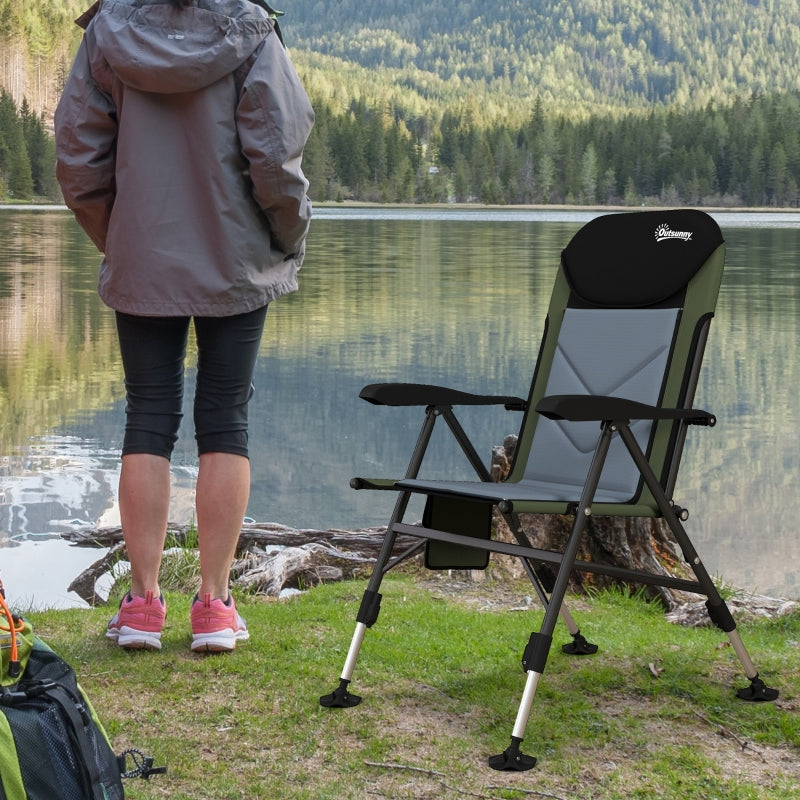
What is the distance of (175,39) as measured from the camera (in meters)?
2.93

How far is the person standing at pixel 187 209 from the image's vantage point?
292 centimetres

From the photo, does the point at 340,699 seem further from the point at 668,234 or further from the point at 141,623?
the point at 668,234

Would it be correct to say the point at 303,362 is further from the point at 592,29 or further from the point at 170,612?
the point at 592,29

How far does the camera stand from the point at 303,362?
567 inches

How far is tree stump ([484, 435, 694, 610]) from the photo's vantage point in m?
4.54

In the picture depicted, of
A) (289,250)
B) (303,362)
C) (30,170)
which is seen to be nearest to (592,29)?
(30,170)

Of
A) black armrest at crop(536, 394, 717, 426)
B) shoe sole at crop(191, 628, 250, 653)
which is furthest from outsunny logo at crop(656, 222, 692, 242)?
shoe sole at crop(191, 628, 250, 653)

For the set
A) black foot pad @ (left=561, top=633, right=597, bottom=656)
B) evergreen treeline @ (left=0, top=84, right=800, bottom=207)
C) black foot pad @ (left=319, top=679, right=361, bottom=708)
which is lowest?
evergreen treeline @ (left=0, top=84, right=800, bottom=207)

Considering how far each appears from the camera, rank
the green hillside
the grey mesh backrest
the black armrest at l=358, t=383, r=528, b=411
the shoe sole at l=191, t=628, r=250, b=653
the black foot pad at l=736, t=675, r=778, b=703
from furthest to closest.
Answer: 1. the green hillside
2. the grey mesh backrest
3. the shoe sole at l=191, t=628, r=250, b=653
4. the black armrest at l=358, t=383, r=528, b=411
5. the black foot pad at l=736, t=675, r=778, b=703

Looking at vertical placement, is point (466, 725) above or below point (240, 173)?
below

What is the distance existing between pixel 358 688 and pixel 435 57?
159 m

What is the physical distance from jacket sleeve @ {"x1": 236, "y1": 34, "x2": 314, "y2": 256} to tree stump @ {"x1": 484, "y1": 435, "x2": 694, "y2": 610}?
1810mm

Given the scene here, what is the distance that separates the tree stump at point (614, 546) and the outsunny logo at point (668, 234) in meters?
1.28

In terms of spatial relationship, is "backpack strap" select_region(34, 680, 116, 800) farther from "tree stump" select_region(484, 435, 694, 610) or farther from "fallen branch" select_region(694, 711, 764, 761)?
"tree stump" select_region(484, 435, 694, 610)
